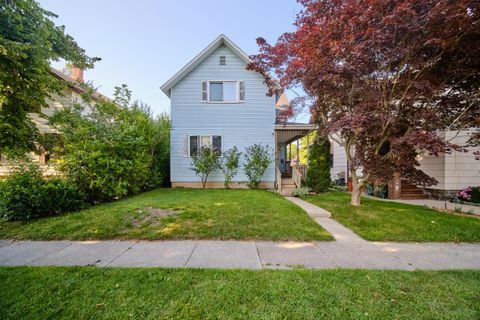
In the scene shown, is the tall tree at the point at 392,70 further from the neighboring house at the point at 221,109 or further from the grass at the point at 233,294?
the neighboring house at the point at 221,109

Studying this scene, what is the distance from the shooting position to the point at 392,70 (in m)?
6.12

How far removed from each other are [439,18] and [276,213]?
6073mm

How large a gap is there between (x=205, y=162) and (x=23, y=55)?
8.11 metres

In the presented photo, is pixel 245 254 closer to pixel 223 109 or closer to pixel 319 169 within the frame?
pixel 319 169

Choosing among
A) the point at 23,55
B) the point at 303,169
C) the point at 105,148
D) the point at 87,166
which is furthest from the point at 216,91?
the point at 23,55

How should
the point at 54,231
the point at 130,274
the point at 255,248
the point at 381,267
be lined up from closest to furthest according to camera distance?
the point at 130,274
the point at 381,267
the point at 255,248
the point at 54,231

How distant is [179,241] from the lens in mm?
4324

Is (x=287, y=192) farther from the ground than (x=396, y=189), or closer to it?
closer to it

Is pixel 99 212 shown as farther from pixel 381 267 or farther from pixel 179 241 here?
pixel 381 267

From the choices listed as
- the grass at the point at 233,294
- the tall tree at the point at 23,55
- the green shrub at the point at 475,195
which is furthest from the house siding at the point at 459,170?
the tall tree at the point at 23,55

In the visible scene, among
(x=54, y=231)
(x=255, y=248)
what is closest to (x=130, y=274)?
(x=255, y=248)

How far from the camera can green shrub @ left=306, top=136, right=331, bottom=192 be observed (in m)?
10.7

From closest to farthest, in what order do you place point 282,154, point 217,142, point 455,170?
1. point 455,170
2. point 217,142
3. point 282,154

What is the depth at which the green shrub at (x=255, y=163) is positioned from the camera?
11242mm
